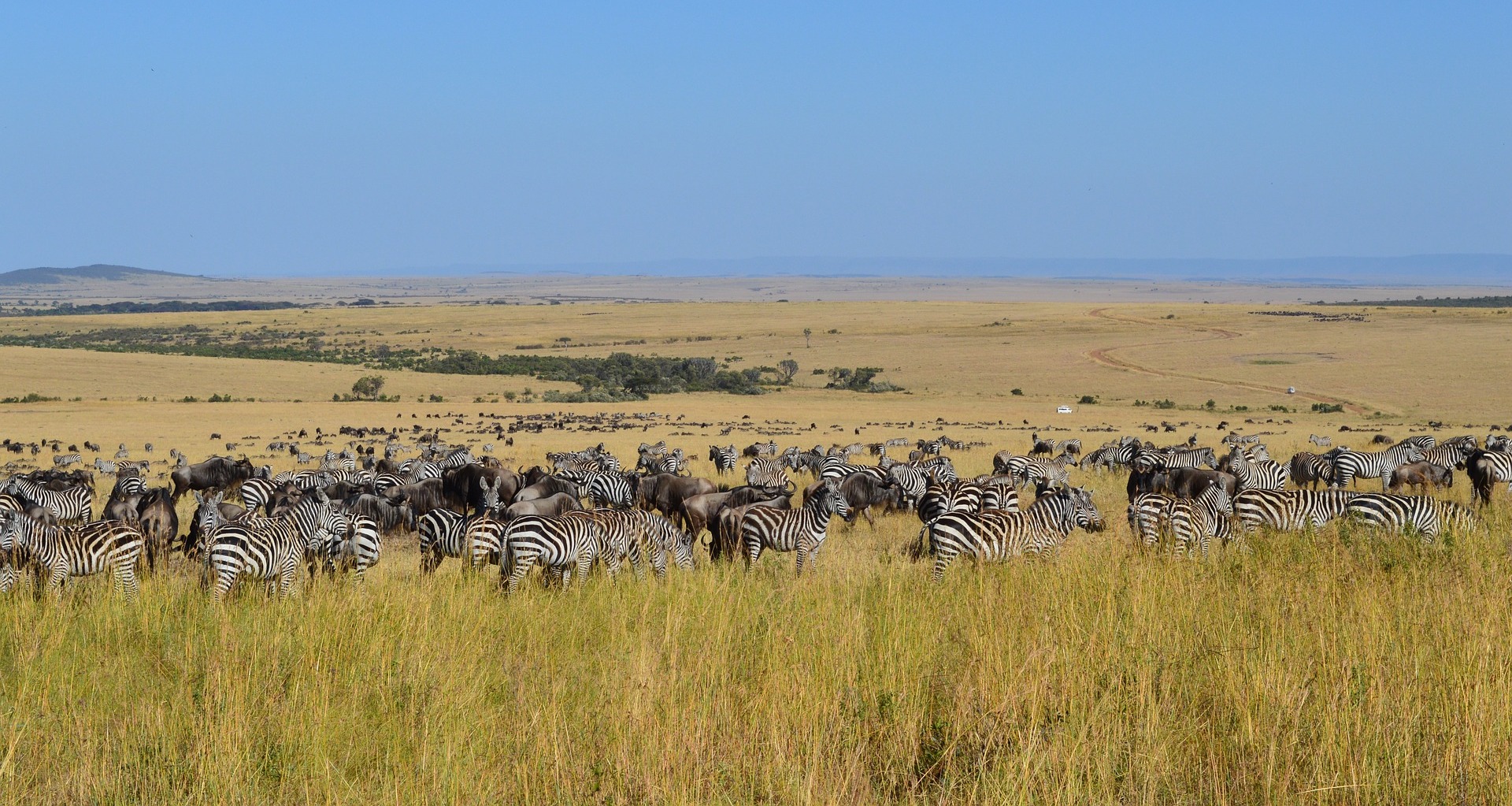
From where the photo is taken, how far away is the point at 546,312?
171500 mm

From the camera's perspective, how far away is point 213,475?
22.4 metres

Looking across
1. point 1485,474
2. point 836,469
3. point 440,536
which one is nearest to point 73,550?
point 440,536

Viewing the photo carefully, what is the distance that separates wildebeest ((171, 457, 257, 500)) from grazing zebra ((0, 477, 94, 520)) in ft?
12.7

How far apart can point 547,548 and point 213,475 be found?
1497 cm

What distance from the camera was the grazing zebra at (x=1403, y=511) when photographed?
1086 cm

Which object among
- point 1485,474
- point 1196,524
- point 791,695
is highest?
point 791,695

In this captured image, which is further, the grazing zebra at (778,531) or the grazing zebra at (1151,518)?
the grazing zebra at (778,531)

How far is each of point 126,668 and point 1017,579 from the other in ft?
16.7

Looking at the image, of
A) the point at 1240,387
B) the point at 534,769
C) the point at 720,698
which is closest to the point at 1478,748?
the point at 720,698

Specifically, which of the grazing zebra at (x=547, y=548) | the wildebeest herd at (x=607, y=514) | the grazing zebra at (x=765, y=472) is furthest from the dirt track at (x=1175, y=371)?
the grazing zebra at (x=547, y=548)

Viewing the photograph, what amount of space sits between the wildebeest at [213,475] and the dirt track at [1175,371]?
42.2 m

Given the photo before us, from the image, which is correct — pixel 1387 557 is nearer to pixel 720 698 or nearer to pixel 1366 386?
pixel 720 698

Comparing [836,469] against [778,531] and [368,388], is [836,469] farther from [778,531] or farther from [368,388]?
[368,388]

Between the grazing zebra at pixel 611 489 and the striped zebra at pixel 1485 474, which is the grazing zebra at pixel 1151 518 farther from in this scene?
the striped zebra at pixel 1485 474
